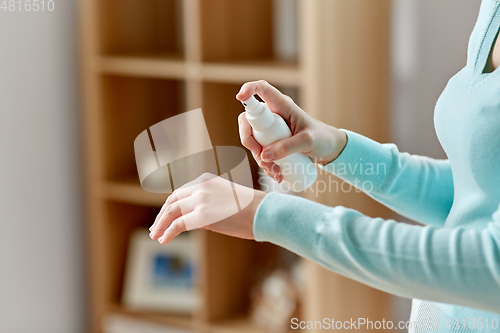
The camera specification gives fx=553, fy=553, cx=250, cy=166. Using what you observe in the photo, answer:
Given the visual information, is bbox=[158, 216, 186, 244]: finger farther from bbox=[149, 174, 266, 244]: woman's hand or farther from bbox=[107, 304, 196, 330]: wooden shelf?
bbox=[107, 304, 196, 330]: wooden shelf

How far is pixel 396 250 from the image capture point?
52 centimetres

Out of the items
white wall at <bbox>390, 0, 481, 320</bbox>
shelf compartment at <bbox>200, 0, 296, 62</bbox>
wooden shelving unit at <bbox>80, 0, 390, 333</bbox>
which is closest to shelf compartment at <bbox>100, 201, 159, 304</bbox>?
wooden shelving unit at <bbox>80, 0, 390, 333</bbox>

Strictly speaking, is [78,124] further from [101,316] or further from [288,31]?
[288,31]

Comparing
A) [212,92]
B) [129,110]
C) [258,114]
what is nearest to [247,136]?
[258,114]

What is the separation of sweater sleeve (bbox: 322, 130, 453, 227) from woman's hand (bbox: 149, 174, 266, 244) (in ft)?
0.72

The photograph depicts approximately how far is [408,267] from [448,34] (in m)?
0.93

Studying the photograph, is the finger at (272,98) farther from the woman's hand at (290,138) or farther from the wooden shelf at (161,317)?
the wooden shelf at (161,317)

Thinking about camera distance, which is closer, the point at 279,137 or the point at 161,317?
the point at 279,137

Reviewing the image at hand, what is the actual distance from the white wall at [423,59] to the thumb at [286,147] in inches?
29.5

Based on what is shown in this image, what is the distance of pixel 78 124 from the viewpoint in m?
1.71

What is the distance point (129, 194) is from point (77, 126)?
30cm

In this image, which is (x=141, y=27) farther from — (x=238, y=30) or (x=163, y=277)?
(x=163, y=277)

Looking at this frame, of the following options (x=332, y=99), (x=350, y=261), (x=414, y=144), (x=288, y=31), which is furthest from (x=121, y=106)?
(x=350, y=261)

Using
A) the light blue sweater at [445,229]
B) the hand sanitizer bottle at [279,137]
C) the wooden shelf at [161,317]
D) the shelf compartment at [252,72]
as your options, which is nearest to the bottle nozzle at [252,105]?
the hand sanitizer bottle at [279,137]
